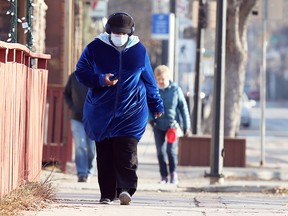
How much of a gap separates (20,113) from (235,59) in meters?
11.6

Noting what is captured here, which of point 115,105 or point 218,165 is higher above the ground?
point 115,105

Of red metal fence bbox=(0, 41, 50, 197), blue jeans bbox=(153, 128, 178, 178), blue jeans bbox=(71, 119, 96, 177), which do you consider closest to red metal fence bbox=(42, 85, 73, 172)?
blue jeans bbox=(71, 119, 96, 177)

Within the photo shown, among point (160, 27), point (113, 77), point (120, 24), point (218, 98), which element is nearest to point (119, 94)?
point (113, 77)

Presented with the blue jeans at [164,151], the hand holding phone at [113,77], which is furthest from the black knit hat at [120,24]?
the blue jeans at [164,151]

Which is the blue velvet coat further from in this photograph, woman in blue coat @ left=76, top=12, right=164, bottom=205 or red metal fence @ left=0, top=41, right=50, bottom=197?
red metal fence @ left=0, top=41, right=50, bottom=197

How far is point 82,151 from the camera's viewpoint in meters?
14.8

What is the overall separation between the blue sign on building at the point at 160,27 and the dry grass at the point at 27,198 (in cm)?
1706

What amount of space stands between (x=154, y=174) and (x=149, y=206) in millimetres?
7425

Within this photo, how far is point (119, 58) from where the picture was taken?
9.62m

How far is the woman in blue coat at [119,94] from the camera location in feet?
31.5

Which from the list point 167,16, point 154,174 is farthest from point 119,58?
point 167,16

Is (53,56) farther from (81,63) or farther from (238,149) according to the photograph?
(81,63)

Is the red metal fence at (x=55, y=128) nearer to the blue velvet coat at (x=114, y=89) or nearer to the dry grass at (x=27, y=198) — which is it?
the dry grass at (x=27, y=198)

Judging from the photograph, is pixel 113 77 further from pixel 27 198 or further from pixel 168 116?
pixel 168 116
